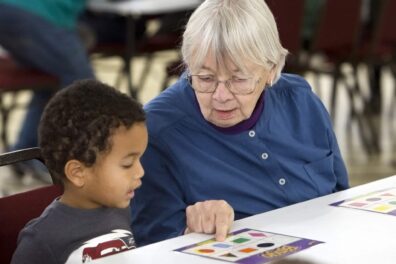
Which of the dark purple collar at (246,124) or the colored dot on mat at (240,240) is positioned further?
the dark purple collar at (246,124)

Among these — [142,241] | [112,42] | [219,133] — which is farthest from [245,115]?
[112,42]

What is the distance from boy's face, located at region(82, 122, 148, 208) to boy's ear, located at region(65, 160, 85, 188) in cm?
1

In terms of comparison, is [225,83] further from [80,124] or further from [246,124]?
[80,124]

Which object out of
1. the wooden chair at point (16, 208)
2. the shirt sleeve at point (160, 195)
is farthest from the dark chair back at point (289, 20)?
the wooden chair at point (16, 208)

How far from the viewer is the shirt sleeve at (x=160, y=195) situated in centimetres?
244

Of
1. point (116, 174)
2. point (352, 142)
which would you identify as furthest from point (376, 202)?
point (352, 142)

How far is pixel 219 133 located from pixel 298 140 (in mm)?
234

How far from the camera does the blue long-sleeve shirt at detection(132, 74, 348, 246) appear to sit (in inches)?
96.5

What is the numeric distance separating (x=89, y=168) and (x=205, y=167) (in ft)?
1.36

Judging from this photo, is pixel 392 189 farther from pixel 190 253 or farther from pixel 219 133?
pixel 190 253

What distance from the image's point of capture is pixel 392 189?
2.49 metres

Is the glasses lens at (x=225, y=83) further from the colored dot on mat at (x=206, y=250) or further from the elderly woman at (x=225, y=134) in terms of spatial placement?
the colored dot on mat at (x=206, y=250)

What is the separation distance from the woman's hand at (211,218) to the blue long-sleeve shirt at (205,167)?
0.24 meters

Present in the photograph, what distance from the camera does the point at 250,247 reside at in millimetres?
2016
